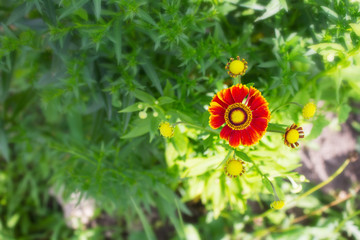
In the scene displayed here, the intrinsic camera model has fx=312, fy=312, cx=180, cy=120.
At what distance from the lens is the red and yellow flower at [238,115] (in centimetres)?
98

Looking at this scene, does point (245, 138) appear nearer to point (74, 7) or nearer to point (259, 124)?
point (259, 124)

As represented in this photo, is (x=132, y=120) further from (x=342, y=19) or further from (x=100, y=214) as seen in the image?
(x=100, y=214)

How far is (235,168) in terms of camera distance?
3.32 ft

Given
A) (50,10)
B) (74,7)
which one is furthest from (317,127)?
(50,10)

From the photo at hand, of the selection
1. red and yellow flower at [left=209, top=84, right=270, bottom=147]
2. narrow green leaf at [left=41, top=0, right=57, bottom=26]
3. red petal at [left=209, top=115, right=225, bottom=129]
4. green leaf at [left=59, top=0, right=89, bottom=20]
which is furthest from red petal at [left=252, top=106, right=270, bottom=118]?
narrow green leaf at [left=41, top=0, right=57, bottom=26]

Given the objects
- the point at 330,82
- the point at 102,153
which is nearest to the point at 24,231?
the point at 102,153

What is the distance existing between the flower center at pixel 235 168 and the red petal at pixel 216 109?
168 millimetres

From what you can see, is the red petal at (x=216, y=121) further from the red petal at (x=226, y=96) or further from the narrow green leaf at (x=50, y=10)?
the narrow green leaf at (x=50, y=10)

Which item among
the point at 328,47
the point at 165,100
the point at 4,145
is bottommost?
the point at 4,145

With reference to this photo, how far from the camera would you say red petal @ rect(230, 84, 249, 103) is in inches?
38.2

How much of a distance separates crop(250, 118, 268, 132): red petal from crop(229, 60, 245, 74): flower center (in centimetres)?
16

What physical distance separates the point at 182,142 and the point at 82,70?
533 mm

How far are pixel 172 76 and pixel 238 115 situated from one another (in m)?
0.46

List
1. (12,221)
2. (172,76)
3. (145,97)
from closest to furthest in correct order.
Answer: (145,97)
(172,76)
(12,221)
